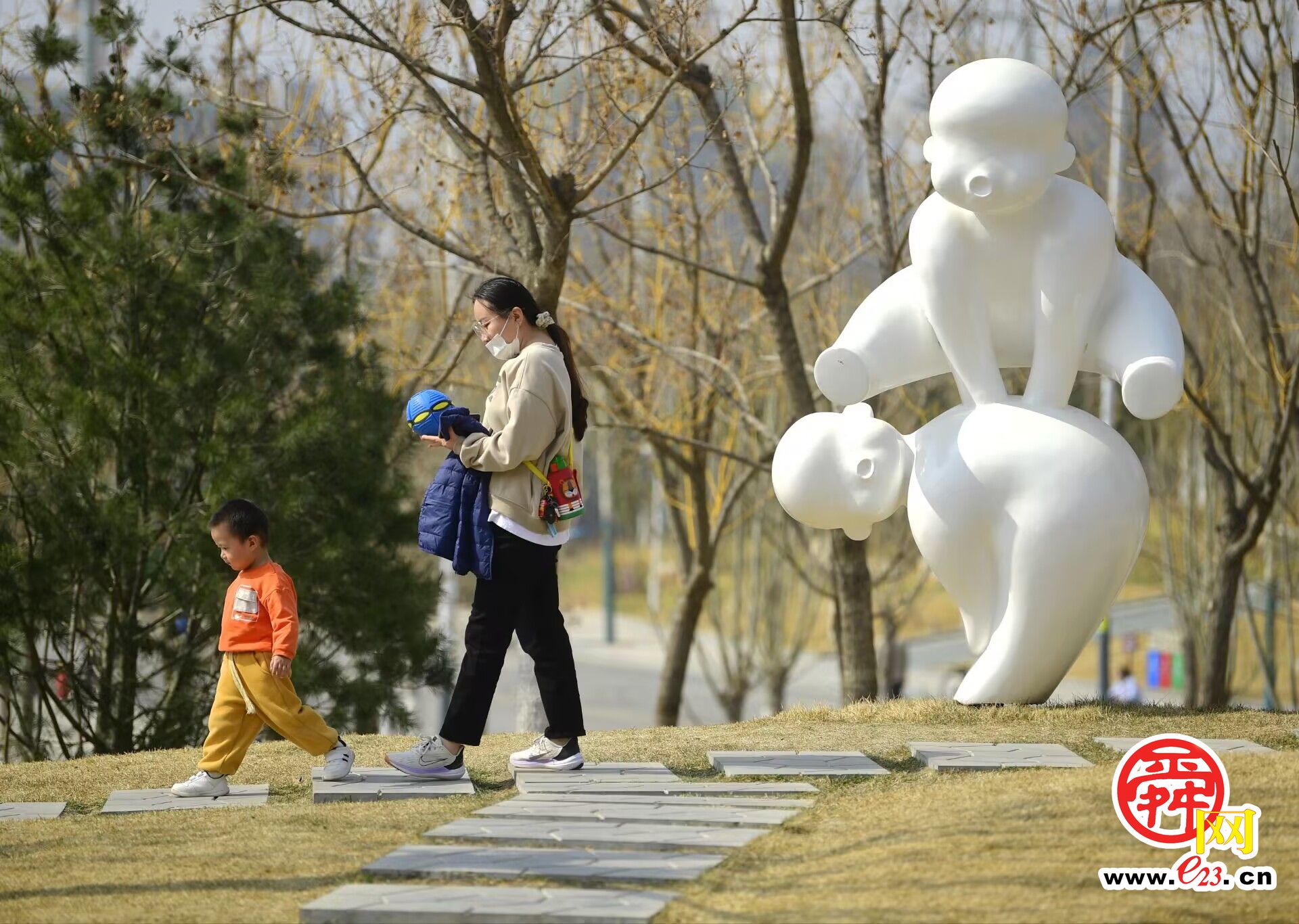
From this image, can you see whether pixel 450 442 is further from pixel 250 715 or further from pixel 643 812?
pixel 643 812

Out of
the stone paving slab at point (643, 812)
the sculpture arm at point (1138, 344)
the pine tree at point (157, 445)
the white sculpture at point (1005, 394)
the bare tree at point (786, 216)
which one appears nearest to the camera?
the stone paving slab at point (643, 812)

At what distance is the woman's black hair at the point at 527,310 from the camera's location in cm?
480

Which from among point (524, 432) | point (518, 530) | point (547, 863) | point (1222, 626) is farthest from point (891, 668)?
point (547, 863)

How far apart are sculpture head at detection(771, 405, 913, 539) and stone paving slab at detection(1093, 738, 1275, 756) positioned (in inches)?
47.9

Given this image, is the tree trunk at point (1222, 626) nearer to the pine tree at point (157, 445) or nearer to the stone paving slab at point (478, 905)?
the pine tree at point (157, 445)

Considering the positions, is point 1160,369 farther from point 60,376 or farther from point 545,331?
point 60,376

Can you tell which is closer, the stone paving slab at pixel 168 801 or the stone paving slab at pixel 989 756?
the stone paving slab at pixel 168 801

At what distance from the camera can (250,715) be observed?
4.81 meters

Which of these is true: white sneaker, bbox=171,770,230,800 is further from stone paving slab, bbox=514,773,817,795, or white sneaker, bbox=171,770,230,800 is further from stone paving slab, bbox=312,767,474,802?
stone paving slab, bbox=514,773,817,795

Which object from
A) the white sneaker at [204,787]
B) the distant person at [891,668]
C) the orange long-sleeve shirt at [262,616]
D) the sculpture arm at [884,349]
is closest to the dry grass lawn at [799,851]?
the white sneaker at [204,787]

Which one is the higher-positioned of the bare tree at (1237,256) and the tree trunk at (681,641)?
the bare tree at (1237,256)

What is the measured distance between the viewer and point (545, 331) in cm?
491

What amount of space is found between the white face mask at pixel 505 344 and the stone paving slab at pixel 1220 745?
2.44 metres

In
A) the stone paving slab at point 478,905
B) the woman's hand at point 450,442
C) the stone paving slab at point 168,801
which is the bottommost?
the stone paving slab at point 478,905
